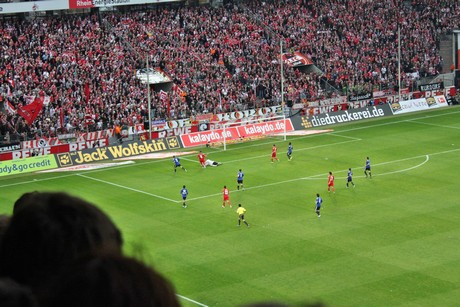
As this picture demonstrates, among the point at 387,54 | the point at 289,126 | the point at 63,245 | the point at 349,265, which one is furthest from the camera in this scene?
the point at 387,54

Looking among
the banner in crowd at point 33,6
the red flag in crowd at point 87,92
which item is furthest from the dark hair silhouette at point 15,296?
the banner in crowd at point 33,6

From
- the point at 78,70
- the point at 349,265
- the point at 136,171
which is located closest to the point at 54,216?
the point at 349,265

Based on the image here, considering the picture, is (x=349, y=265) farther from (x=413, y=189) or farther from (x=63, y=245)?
(x=63, y=245)

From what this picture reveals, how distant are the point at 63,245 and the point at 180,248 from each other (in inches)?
1318

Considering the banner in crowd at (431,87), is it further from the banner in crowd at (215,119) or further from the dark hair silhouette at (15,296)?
the dark hair silhouette at (15,296)

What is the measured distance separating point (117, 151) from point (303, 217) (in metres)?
18.4

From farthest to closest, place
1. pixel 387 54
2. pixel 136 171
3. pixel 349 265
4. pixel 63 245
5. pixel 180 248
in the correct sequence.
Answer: pixel 387 54 → pixel 136 171 → pixel 180 248 → pixel 349 265 → pixel 63 245

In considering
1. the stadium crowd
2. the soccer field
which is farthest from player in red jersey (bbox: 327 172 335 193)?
the stadium crowd

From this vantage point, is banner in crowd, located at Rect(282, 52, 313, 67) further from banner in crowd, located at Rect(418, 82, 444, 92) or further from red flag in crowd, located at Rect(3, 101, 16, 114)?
red flag in crowd, located at Rect(3, 101, 16, 114)

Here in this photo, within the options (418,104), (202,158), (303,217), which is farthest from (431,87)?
(303,217)

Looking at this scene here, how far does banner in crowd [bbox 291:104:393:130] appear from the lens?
64062mm

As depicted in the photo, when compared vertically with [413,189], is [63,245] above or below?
above

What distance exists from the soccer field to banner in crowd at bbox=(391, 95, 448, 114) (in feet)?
19.5

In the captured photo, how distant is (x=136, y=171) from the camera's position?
5234cm
